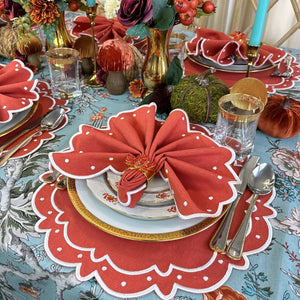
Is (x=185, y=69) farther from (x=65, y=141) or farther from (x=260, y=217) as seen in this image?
(x=260, y=217)

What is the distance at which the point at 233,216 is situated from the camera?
51 centimetres

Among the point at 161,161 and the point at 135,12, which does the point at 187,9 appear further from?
the point at 161,161

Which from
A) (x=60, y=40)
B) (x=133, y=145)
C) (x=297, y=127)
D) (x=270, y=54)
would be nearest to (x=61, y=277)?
(x=133, y=145)

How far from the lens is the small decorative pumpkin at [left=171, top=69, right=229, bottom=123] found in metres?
0.68

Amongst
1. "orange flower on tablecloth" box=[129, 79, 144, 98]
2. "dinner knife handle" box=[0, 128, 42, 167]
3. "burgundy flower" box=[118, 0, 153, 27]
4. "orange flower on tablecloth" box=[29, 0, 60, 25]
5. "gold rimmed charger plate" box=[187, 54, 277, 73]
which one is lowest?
"dinner knife handle" box=[0, 128, 42, 167]

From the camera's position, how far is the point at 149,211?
0.47 m

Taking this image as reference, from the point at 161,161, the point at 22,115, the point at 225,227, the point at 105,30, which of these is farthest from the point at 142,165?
the point at 105,30

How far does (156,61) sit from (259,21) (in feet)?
0.82

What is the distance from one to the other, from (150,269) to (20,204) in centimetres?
24

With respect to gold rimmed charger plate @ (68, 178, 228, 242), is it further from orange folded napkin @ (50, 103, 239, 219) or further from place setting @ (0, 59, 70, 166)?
place setting @ (0, 59, 70, 166)

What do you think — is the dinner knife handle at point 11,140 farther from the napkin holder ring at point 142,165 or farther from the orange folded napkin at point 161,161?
the napkin holder ring at point 142,165

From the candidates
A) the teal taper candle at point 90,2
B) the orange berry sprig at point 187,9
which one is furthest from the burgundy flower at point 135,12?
the teal taper candle at point 90,2

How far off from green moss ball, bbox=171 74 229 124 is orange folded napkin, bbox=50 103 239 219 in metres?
0.10

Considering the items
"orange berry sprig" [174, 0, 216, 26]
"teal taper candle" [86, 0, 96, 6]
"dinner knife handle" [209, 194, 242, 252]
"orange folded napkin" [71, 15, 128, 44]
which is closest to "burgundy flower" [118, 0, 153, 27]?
"orange berry sprig" [174, 0, 216, 26]
